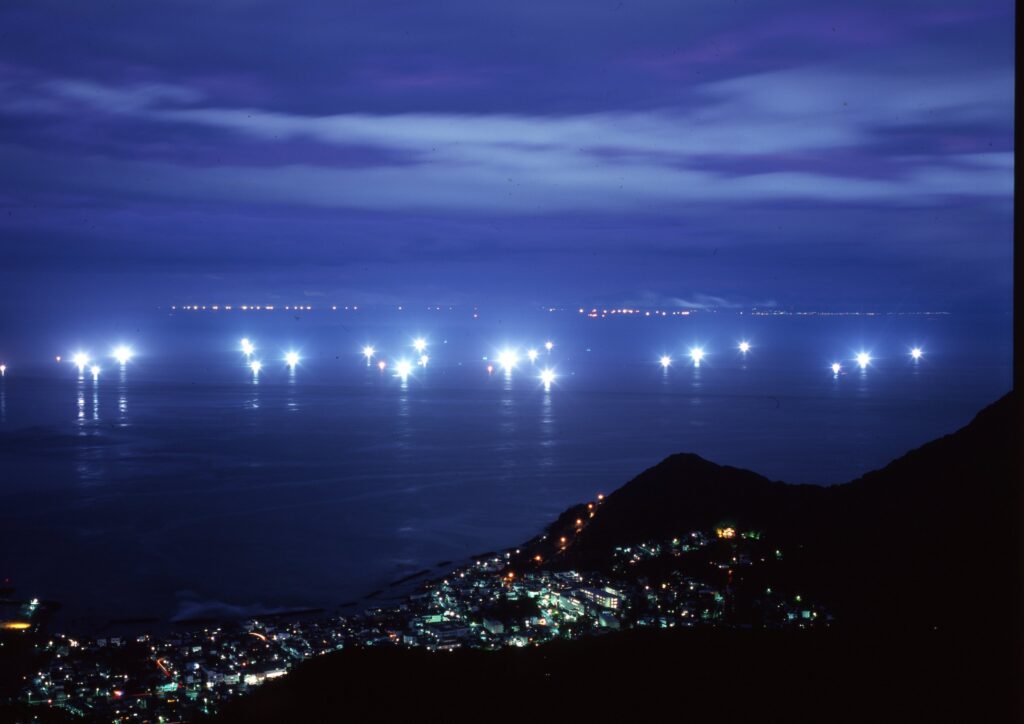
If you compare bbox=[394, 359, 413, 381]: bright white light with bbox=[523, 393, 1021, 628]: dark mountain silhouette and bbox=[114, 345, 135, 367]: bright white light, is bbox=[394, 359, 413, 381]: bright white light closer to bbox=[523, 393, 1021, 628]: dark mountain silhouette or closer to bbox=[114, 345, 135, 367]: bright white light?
bbox=[114, 345, 135, 367]: bright white light

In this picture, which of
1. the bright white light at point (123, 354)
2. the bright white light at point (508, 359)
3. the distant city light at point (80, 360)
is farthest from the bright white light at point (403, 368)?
the distant city light at point (80, 360)

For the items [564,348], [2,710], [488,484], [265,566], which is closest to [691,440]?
[488,484]

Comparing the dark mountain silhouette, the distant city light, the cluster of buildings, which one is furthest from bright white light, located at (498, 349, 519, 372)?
the cluster of buildings

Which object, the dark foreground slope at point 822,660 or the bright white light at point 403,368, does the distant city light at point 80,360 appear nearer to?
the bright white light at point 403,368

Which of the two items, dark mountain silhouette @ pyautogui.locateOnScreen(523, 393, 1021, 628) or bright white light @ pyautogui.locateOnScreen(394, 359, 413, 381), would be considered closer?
dark mountain silhouette @ pyautogui.locateOnScreen(523, 393, 1021, 628)

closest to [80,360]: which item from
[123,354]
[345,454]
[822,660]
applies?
[123,354]
